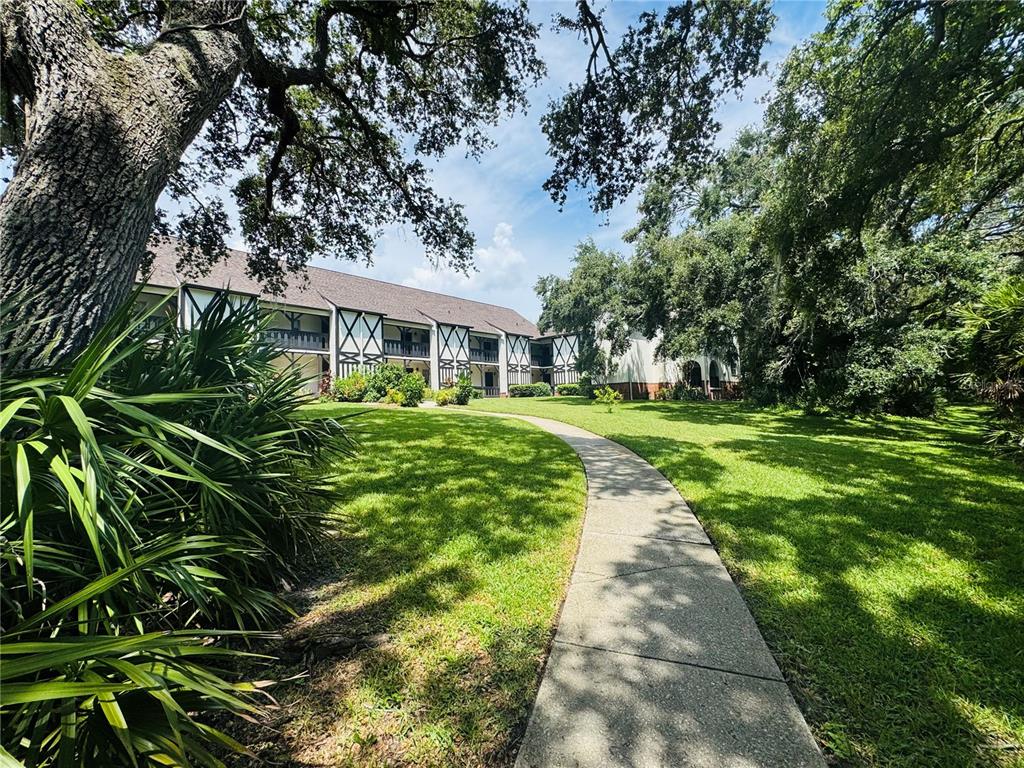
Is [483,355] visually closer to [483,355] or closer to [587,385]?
[483,355]

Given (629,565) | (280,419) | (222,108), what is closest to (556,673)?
(629,565)

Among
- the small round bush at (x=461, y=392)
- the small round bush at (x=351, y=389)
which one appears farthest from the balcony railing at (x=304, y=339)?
the small round bush at (x=461, y=392)

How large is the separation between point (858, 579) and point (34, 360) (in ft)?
17.8

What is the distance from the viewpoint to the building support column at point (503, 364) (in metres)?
33.4

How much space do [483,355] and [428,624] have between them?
31.4 meters

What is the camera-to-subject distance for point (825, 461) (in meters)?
6.39

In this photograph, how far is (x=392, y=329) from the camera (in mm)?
28078

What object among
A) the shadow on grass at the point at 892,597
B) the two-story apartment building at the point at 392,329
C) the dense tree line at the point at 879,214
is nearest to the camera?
the shadow on grass at the point at 892,597

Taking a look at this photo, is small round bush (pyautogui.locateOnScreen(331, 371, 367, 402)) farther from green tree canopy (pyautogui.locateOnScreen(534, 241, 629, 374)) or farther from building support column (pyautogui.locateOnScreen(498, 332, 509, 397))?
building support column (pyautogui.locateOnScreen(498, 332, 509, 397))

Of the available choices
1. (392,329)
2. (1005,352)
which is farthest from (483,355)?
(1005,352)

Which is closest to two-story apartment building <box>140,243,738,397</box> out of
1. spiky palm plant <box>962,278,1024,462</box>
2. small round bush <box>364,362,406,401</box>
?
small round bush <box>364,362,406,401</box>

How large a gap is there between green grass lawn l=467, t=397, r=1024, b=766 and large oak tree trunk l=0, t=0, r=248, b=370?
440cm

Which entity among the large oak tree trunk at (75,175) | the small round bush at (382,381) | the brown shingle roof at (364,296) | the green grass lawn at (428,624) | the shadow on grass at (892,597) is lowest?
the shadow on grass at (892,597)

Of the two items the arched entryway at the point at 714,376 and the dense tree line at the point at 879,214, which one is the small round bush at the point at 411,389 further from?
the arched entryway at the point at 714,376
